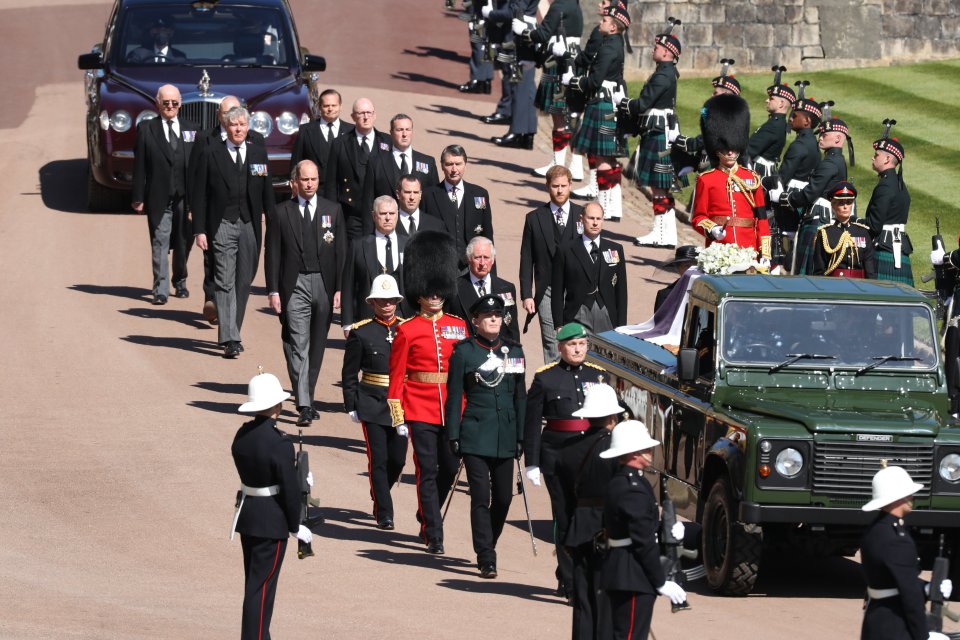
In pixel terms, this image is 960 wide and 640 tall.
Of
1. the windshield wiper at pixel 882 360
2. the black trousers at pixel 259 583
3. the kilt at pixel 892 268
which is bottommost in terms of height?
the kilt at pixel 892 268

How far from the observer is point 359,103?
18.1 m

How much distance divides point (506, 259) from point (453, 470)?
8.79m

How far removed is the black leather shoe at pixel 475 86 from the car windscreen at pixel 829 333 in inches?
760

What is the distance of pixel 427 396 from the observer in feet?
43.2

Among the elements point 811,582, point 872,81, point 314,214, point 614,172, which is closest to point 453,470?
point 811,582

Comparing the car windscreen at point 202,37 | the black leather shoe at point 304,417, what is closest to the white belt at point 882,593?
the black leather shoe at point 304,417

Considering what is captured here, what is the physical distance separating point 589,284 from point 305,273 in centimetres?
244

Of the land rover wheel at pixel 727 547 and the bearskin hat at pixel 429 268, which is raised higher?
the bearskin hat at pixel 429 268

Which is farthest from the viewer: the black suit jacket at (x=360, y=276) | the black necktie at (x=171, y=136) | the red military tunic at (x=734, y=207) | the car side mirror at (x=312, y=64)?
the car side mirror at (x=312, y=64)

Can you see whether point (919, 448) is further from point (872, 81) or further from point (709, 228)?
point (872, 81)

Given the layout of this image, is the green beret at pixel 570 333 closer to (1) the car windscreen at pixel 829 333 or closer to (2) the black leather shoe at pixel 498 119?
(1) the car windscreen at pixel 829 333

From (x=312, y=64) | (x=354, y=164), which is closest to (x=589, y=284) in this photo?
(x=354, y=164)

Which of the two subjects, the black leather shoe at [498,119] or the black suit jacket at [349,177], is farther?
the black leather shoe at [498,119]

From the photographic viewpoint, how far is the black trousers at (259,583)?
10016 mm
